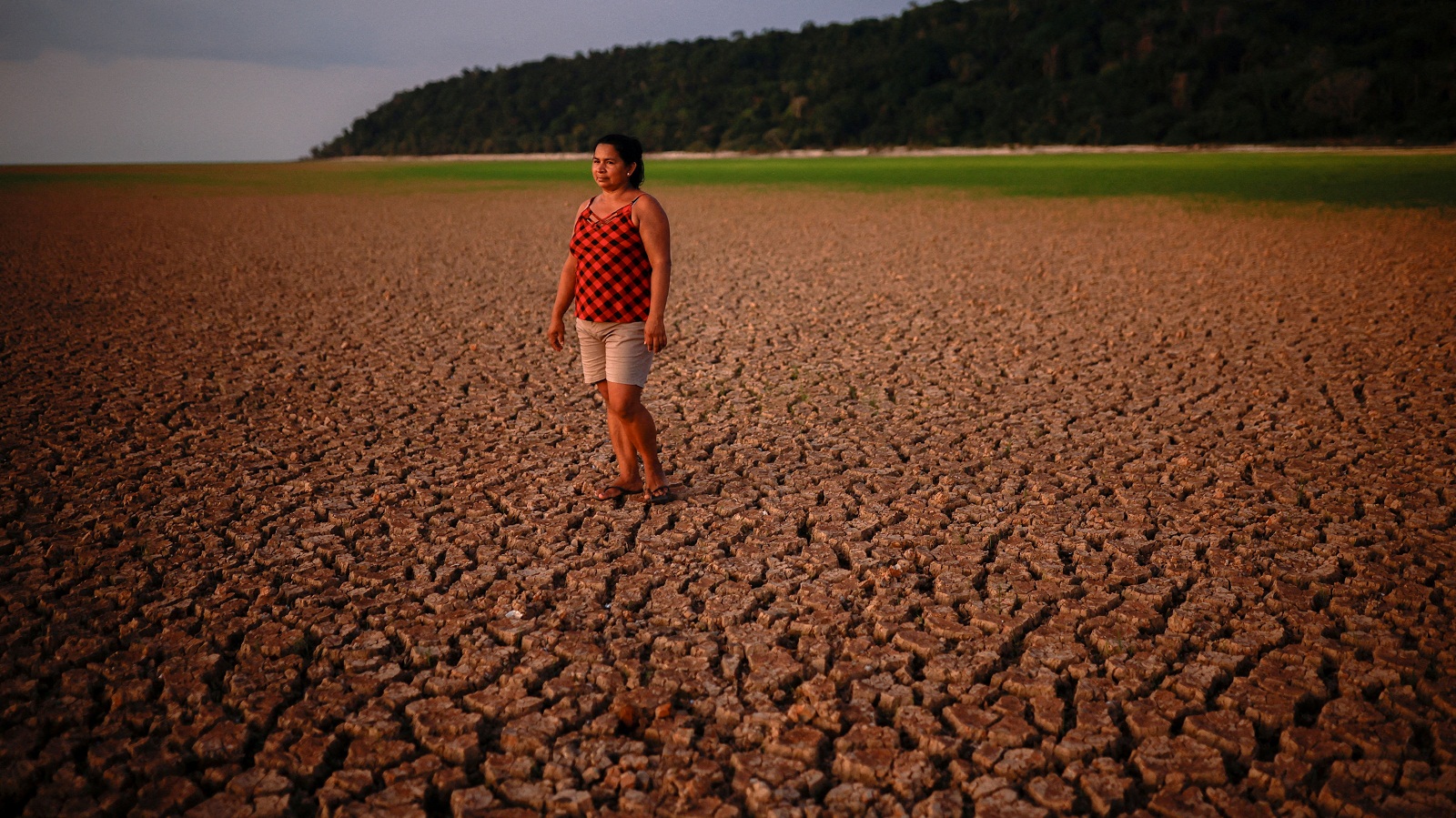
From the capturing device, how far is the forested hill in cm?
6938

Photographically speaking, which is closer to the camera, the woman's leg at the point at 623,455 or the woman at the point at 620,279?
the woman at the point at 620,279

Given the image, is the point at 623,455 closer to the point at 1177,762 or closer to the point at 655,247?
the point at 655,247

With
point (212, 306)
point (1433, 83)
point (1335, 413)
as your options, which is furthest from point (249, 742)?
point (1433, 83)

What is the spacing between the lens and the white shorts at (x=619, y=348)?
392 centimetres

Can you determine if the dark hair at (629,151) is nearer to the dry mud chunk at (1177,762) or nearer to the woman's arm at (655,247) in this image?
the woman's arm at (655,247)

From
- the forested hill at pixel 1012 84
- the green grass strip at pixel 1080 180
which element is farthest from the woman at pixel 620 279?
the forested hill at pixel 1012 84

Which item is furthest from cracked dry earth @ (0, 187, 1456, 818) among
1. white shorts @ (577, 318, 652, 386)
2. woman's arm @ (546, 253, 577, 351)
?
woman's arm @ (546, 253, 577, 351)

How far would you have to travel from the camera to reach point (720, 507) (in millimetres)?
4406

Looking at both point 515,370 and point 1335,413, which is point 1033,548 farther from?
point 515,370

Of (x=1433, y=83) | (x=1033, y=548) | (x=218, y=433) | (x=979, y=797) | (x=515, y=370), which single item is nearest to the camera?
(x=979, y=797)

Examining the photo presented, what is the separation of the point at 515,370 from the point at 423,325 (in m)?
2.40

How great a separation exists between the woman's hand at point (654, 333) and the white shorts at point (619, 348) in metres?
0.09

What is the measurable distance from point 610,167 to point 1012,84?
105487 mm

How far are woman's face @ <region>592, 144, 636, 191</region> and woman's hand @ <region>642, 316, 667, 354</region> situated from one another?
590 mm
